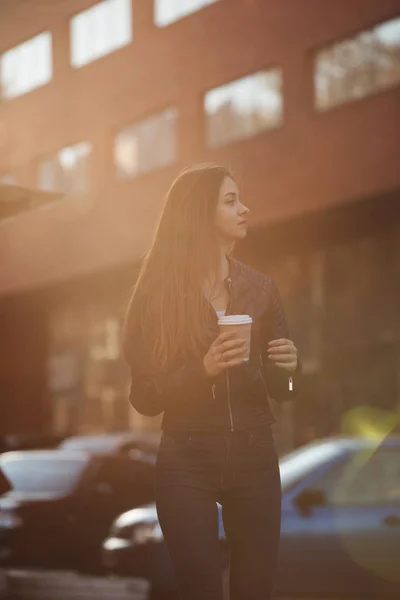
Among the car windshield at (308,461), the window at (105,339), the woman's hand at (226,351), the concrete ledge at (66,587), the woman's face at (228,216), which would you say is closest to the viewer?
the woman's hand at (226,351)

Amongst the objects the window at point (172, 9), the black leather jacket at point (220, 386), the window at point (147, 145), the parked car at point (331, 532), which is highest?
the window at point (172, 9)

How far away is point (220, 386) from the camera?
3.48 metres

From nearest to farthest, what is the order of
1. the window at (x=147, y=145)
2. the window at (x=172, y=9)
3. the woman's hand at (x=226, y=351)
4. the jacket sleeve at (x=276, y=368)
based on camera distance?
the woman's hand at (x=226, y=351) < the jacket sleeve at (x=276, y=368) < the window at (x=172, y=9) < the window at (x=147, y=145)

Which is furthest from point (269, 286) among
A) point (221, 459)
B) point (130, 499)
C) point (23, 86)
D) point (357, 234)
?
point (23, 86)

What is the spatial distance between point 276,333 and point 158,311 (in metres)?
0.38

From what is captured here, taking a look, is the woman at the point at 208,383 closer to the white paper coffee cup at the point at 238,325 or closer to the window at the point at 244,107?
the white paper coffee cup at the point at 238,325

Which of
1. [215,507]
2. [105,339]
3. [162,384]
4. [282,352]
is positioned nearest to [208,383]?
[162,384]

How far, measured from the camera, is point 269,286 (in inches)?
147

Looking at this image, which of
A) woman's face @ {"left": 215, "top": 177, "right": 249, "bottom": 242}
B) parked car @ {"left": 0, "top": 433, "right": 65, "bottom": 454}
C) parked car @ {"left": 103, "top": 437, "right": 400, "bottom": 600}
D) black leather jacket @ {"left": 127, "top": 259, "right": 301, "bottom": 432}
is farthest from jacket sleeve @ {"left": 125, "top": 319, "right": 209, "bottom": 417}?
parked car @ {"left": 0, "top": 433, "right": 65, "bottom": 454}

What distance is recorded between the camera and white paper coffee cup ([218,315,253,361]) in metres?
3.37

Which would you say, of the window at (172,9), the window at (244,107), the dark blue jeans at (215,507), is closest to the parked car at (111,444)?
the window at (244,107)

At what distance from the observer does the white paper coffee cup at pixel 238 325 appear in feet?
11.1

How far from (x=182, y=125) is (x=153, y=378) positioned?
19152mm

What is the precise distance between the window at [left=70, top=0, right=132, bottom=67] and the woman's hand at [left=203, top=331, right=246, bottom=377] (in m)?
21.2
